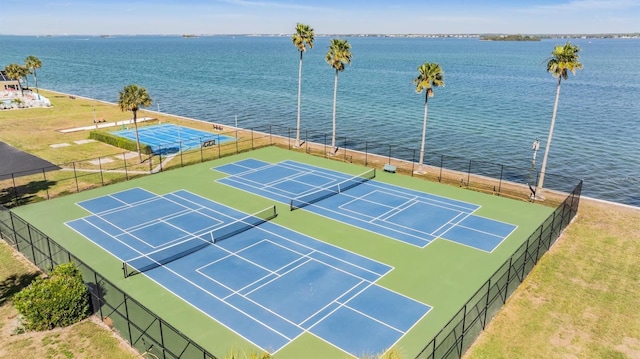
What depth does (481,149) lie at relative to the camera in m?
54.8

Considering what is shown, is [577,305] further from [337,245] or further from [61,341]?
[61,341]

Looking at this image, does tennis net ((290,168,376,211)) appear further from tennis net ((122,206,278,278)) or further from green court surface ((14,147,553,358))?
tennis net ((122,206,278,278))

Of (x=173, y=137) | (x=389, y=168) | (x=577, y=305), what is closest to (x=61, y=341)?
(x=577, y=305)

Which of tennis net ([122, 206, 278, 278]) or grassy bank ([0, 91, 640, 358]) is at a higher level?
tennis net ([122, 206, 278, 278])

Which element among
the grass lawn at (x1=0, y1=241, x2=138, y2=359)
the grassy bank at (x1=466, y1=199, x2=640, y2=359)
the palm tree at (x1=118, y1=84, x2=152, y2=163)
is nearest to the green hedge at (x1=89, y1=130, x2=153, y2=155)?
the palm tree at (x1=118, y1=84, x2=152, y2=163)

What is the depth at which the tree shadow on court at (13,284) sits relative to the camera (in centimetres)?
2095

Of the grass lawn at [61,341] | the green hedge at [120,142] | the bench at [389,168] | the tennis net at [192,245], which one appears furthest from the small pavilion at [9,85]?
the grass lawn at [61,341]

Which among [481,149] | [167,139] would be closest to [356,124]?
[481,149]

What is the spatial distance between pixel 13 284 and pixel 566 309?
89.6ft

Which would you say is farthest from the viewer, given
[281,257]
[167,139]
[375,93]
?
[375,93]

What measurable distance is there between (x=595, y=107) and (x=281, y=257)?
3093 inches

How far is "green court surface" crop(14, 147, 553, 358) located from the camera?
59.8 ft

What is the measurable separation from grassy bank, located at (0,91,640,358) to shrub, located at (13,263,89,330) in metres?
0.51

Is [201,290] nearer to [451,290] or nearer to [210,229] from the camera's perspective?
[210,229]
